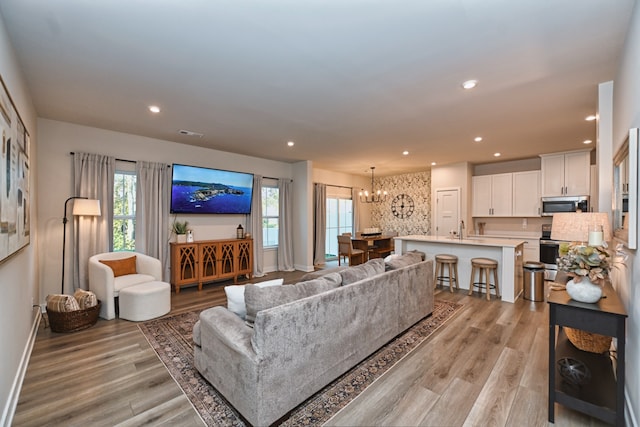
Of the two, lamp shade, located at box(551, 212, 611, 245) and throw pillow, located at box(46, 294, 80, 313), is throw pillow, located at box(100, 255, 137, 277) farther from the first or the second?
lamp shade, located at box(551, 212, 611, 245)

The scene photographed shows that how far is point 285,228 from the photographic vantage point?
689cm

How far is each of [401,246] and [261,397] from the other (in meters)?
4.38

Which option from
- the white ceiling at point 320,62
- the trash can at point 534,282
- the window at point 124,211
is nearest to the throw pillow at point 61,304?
the window at point 124,211

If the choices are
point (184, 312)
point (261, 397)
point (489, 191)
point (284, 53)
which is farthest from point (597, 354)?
point (489, 191)

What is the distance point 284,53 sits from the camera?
2.32m

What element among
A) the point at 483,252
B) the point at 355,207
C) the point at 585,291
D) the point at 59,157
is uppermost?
the point at 59,157

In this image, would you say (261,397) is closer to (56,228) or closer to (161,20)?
(161,20)

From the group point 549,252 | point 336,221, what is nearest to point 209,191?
point 336,221

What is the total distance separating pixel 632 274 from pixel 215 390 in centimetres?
296

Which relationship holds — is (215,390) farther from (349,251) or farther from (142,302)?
(349,251)

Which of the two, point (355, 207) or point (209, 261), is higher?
point (355, 207)

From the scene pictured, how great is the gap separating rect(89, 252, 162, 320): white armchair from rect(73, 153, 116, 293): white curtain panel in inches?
10.8

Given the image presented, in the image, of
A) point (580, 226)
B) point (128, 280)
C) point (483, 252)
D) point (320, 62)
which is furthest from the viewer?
point (483, 252)

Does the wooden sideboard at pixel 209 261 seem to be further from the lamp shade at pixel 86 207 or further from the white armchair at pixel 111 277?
the lamp shade at pixel 86 207
